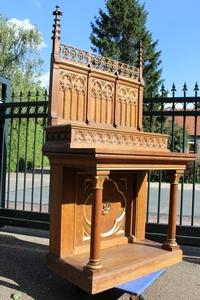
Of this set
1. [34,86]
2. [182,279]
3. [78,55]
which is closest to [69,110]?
[78,55]

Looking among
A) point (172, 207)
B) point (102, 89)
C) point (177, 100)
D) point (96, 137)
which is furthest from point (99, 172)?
point (177, 100)

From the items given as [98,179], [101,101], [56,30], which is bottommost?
[98,179]

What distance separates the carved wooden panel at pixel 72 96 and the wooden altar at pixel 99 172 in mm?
10

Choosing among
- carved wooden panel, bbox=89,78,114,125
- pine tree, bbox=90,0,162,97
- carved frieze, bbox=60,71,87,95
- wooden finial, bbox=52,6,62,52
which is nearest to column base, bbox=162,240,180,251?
carved wooden panel, bbox=89,78,114,125

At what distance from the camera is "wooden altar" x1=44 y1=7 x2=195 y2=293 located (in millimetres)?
3521

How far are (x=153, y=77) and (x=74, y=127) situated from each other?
1079 inches

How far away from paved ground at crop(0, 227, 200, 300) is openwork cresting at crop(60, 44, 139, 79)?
2.33m

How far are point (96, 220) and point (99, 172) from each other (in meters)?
0.41

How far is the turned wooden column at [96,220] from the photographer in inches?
135

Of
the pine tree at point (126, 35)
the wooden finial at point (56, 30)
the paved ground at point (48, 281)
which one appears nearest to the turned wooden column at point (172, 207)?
the paved ground at point (48, 281)

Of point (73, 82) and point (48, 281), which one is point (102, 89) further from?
point (48, 281)

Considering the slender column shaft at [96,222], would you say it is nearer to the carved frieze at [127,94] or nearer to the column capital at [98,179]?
the column capital at [98,179]

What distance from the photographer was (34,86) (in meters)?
34.0

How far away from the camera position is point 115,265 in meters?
3.73
